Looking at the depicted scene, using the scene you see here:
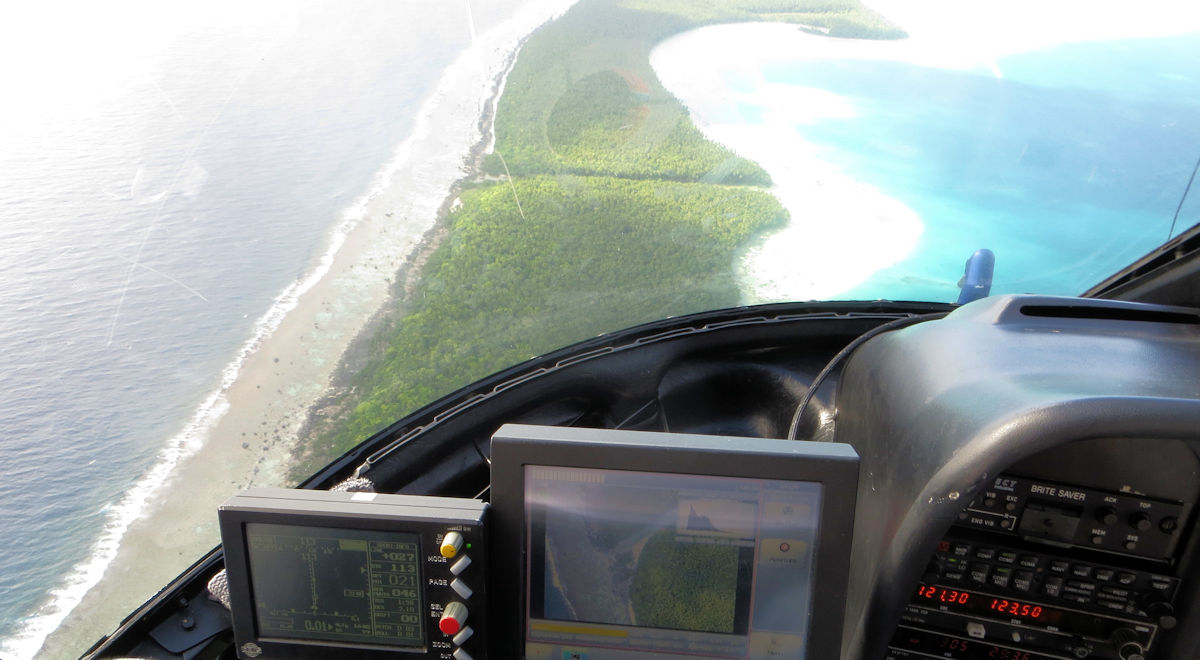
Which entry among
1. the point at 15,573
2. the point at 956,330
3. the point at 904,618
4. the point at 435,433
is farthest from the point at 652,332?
the point at 15,573

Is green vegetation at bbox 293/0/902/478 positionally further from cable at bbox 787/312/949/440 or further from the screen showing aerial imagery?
the screen showing aerial imagery

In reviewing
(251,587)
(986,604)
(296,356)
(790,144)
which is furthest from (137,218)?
(790,144)

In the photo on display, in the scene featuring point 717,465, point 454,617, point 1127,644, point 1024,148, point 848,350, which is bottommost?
point 1127,644

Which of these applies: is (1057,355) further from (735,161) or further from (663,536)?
(735,161)

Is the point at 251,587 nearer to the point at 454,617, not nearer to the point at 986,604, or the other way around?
the point at 454,617

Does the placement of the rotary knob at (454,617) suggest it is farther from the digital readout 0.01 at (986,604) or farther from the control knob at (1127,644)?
the control knob at (1127,644)

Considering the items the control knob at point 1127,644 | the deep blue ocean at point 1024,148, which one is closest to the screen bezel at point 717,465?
the control knob at point 1127,644
